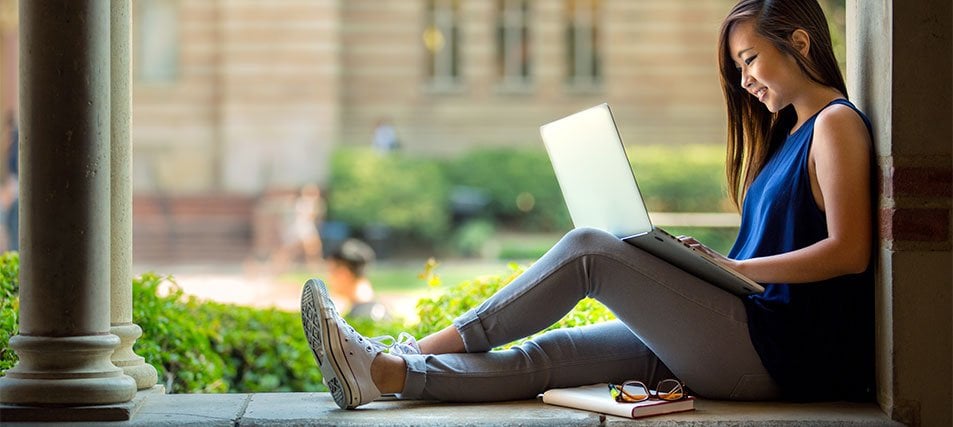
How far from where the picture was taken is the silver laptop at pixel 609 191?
3.04m

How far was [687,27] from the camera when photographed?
22.5 meters

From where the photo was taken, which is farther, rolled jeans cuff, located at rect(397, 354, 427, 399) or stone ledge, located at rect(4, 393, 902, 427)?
rolled jeans cuff, located at rect(397, 354, 427, 399)

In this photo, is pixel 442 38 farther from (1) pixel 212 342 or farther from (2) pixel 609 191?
(2) pixel 609 191

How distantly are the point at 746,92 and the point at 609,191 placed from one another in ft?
2.08

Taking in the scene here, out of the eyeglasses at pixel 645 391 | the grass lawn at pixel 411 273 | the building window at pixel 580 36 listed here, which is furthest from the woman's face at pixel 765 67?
the building window at pixel 580 36

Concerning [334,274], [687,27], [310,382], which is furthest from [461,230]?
[310,382]

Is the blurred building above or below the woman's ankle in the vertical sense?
above

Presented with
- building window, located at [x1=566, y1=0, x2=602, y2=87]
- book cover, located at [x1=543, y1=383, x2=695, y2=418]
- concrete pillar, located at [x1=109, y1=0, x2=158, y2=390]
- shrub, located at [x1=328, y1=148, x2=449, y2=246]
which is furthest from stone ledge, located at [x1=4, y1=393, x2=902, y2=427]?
building window, located at [x1=566, y1=0, x2=602, y2=87]

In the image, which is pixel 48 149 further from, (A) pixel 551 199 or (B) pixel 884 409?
(A) pixel 551 199

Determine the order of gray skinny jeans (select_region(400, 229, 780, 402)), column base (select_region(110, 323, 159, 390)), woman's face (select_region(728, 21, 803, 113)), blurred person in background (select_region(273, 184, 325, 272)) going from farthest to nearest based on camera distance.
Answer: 1. blurred person in background (select_region(273, 184, 325, 272))
2. column base (select_region(110, 323, 159, 390))
3. woman's face (select_region(728, 21, 803, 113))
4. gray skinny jeans (select_region(400, 229, 780, 402))

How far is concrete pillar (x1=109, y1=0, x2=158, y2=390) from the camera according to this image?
3.55m

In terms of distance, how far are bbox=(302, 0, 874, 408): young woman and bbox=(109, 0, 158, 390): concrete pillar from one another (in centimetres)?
69

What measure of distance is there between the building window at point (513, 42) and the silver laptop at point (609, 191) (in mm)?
19160

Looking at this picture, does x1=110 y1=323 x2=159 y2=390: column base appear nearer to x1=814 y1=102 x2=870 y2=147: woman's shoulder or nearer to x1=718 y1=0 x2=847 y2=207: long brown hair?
x1=718 y1=0 x2=847 y2=207: long brown hair
